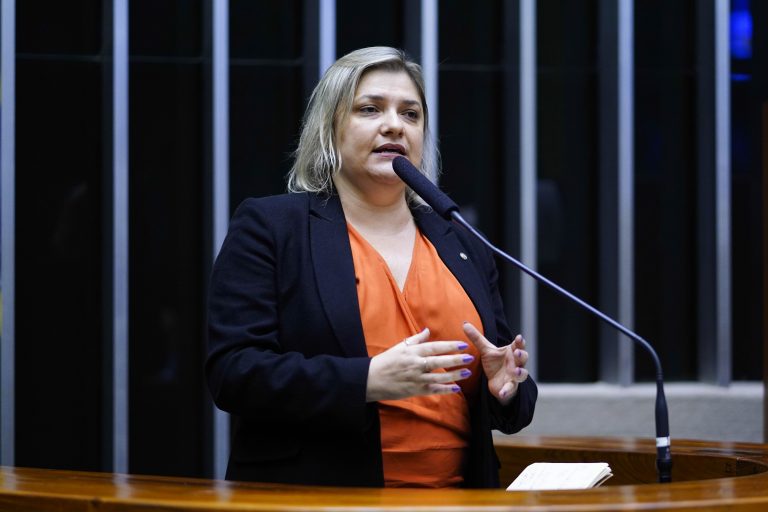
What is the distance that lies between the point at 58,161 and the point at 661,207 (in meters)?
2.85

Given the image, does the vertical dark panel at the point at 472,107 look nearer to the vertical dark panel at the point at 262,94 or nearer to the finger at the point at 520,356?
the vertical dark panel at the point at 262,94

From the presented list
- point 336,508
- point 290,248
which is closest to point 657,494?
point 336,508

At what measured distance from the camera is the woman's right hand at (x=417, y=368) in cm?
188

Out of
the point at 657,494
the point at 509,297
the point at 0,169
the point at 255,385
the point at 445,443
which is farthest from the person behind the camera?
the point at 509,297

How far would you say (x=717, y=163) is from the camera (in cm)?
516

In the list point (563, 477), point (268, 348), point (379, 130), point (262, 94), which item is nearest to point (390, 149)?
point (379, 130)

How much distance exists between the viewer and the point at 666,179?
531 cm

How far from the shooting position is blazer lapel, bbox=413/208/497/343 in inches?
92.0

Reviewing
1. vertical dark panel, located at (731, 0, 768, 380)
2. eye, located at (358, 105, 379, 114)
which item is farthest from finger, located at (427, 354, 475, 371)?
vertical dark panel, located at (731, 0, 768, 380)

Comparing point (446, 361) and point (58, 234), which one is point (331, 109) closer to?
point (446, 361)

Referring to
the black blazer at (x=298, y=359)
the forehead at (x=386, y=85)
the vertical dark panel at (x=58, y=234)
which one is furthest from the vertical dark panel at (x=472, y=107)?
the black blazer at (x=298, y=359)

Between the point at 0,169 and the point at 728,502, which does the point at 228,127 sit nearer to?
the point at 0,169

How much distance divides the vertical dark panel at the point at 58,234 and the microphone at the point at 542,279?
316 centimetres

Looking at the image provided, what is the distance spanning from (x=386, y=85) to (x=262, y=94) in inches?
113
